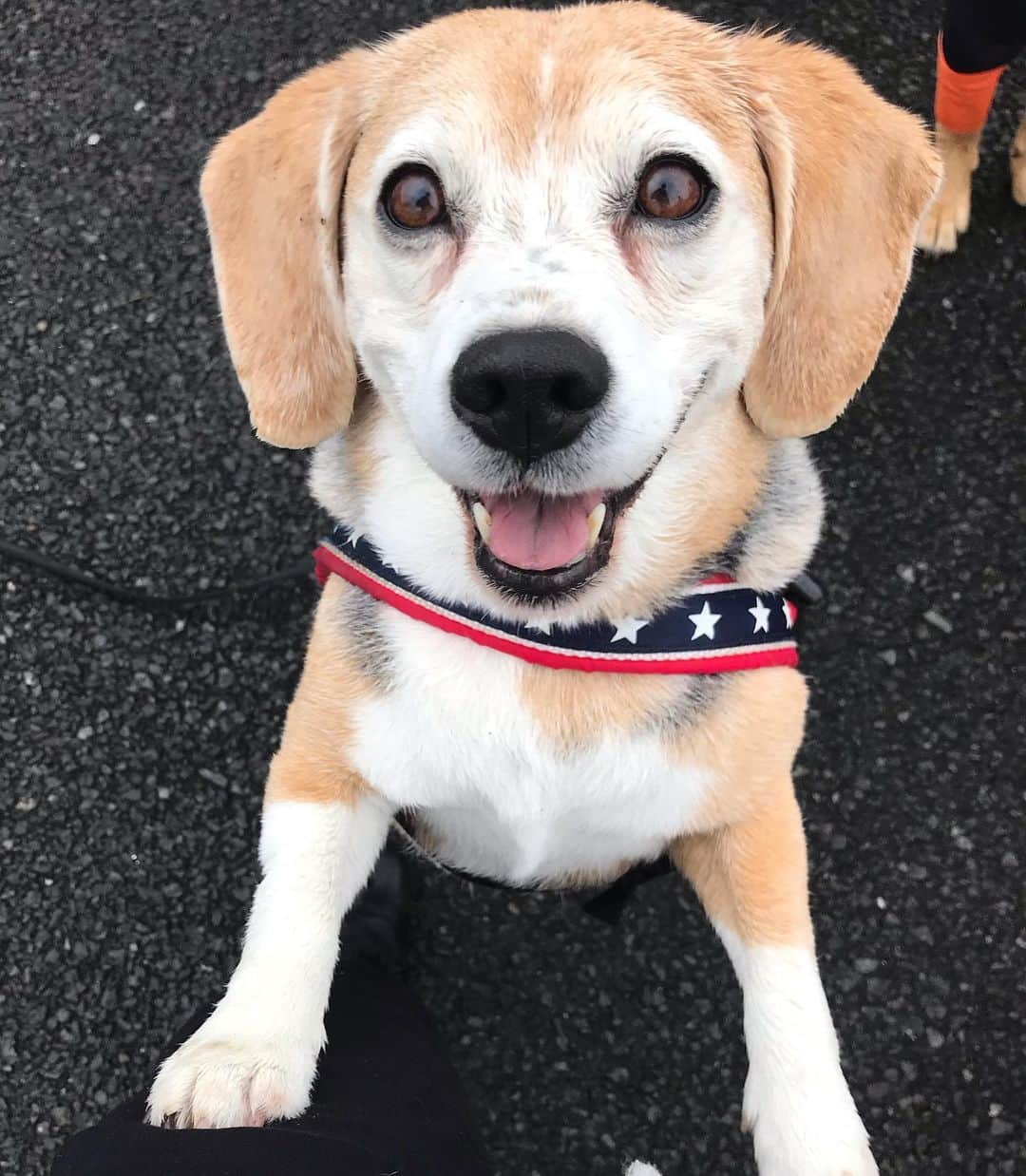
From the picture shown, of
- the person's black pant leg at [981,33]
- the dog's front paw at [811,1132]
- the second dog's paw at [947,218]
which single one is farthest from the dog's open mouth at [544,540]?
the second dog's paw at [947,218]

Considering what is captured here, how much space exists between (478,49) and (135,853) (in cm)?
198

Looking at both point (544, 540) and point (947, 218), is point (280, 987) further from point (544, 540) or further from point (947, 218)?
point (947, 218)

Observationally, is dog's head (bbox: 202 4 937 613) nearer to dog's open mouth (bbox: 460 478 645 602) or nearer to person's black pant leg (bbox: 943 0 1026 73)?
dog's open mouth (bbox: 460 478 645 602)

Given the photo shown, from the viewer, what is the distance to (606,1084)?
2.42m

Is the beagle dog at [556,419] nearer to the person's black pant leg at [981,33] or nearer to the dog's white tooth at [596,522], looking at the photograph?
the dog's white tooth at [596,522]

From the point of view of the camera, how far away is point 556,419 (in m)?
1.33

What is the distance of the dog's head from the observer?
1357 mm

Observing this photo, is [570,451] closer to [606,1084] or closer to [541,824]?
[541,824]

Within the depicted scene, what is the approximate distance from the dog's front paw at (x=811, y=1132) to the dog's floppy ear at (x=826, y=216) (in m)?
1.06

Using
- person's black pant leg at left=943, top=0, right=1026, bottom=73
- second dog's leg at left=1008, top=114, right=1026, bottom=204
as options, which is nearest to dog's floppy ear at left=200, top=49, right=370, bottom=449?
person's black pant leg at left=943, top=0, right=1026, bottom=73

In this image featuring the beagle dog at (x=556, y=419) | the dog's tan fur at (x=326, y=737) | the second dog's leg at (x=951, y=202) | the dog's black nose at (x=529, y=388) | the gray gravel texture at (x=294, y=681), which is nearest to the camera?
the dog's black nose at (x=529, y=388)

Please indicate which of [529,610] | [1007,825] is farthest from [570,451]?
[1007,825]

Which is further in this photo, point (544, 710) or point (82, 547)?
point (82, 547)

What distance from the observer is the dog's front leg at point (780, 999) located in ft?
5.41
